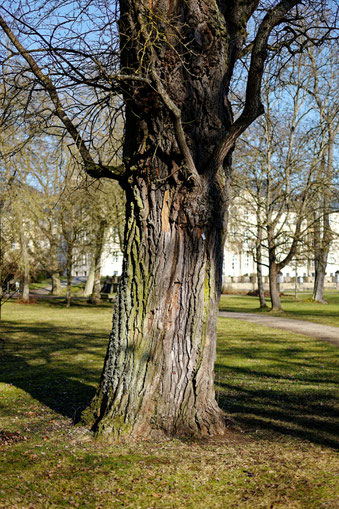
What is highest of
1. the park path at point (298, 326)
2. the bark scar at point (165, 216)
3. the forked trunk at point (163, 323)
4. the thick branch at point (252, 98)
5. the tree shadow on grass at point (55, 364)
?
the thick branch at point (252, 98)

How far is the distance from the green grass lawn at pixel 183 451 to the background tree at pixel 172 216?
0.46m

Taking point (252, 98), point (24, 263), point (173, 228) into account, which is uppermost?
point (252, 98)

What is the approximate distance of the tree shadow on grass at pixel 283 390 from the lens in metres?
6.01

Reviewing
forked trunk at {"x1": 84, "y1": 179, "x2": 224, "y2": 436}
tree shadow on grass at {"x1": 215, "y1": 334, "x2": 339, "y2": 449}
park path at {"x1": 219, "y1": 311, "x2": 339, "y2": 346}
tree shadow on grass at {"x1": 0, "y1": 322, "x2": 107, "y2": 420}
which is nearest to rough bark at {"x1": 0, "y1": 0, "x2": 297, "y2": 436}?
forked trunk at {"x1": 84, "y1": 179, "x2": 224, "y2": 436}

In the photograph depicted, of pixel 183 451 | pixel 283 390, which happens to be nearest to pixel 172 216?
pixel 183 451

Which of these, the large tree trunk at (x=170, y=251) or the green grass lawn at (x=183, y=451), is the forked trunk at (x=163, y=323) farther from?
the green grass lawn at (x=183, y=451)

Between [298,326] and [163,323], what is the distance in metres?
13.8

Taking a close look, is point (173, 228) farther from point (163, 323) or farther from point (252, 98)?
point (252, 98)

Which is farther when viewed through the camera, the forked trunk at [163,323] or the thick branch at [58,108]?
the thick branch at [58,108]

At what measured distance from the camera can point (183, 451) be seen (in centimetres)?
477

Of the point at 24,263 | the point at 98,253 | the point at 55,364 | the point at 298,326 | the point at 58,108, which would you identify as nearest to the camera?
the point at 58,108

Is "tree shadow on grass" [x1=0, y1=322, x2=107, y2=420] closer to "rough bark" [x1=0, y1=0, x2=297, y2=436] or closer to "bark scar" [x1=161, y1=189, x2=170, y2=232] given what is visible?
"rough bark" [x1=0, y1=0, x2=297, y2=436]

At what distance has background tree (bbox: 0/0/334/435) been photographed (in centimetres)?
522

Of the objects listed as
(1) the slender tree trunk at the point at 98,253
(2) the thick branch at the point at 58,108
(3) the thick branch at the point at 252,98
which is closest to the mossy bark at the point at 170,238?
(3) the thick branch at the point at 252,98
